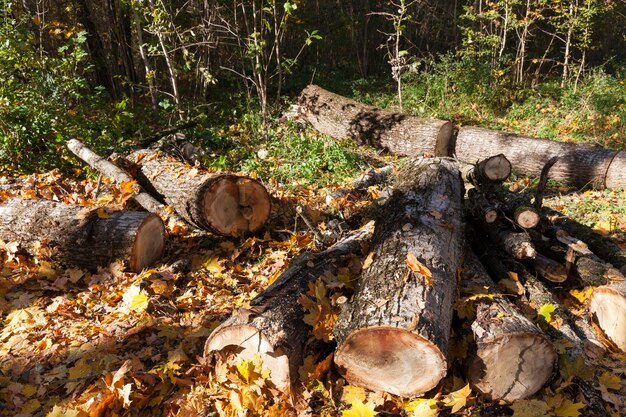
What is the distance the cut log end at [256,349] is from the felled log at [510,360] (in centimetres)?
116

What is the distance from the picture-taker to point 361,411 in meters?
2.49

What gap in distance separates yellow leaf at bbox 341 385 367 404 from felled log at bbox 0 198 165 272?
8.16 ft

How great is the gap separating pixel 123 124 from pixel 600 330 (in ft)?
25.0

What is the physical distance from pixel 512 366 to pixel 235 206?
3093 millimetres

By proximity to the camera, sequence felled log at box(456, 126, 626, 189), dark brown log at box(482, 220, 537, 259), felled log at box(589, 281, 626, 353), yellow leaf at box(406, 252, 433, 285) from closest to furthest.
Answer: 1. yellow leaf at box(406, 252, 433, 285)
2. felled log at box(589, 281, 626, 353)
3. dark brown log at box(482, 220, 537, 259)
4. felled log at box(456, 126, 626, 189)

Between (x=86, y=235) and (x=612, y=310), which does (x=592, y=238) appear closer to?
(x=612, y=310)

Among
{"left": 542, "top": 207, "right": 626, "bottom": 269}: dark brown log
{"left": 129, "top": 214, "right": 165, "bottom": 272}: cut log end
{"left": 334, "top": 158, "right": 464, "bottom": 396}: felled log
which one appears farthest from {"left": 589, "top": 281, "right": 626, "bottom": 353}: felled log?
{"left": 129, "top": 214, "right": 165, "bottom": 272}: cut log end

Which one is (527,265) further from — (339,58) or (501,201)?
(339,58)

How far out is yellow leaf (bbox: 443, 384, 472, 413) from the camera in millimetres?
2547

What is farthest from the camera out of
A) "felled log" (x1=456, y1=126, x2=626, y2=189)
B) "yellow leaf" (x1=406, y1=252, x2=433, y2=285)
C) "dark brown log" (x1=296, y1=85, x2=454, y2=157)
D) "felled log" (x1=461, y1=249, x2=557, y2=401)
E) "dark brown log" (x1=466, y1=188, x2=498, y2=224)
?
"dark brown log" (x1=296, y1=85, x2=454, y2=157)

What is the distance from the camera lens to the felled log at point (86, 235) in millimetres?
4230

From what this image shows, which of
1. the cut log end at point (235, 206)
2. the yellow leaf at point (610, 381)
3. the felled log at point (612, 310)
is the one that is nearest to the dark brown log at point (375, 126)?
the cut log end at point (235, 206)

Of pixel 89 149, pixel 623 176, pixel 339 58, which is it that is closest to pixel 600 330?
pixel 623 176

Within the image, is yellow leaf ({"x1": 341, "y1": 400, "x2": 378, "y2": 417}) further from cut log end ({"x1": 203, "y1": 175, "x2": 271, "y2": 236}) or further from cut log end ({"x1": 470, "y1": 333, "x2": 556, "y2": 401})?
cut log end ({"x1": 203, "y1": 175, "x2": 271, "y2": 236})
